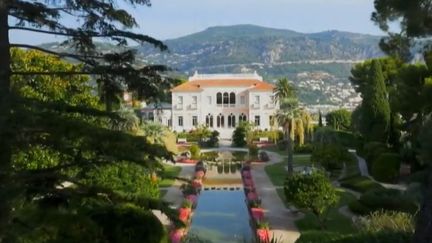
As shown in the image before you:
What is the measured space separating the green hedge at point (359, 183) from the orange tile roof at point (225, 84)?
117 ft

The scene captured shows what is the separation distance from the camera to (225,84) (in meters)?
66.5

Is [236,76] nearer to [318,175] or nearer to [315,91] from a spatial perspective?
[318,175]

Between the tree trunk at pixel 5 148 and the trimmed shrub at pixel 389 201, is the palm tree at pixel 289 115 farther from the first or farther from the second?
the tree trunk at pixel 5 148

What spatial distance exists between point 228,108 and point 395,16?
55454 millimetres

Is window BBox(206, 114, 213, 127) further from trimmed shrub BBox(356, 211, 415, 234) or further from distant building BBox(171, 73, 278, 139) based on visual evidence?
trimmed shrub BBox(356, 211, 415, 234)

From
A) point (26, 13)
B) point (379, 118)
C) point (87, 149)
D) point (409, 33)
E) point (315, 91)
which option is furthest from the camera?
point (315, 91)

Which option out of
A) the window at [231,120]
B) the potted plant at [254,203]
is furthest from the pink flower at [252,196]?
the window at [231,120]

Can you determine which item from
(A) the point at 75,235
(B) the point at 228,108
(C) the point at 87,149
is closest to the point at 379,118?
(A) the point at 75,235

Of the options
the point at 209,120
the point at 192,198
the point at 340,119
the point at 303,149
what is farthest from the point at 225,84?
the point at 192,198

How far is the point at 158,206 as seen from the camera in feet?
28.4

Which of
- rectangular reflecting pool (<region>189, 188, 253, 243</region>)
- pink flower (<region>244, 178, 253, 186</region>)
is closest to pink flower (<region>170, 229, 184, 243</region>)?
rectangular reflecting pool (<region>189, 188, 253, 243</region>)

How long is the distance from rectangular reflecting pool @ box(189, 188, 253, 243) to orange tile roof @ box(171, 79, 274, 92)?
→ 3519 centimetres

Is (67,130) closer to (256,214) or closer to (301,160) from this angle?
(256,214)

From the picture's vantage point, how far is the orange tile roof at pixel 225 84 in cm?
6512
